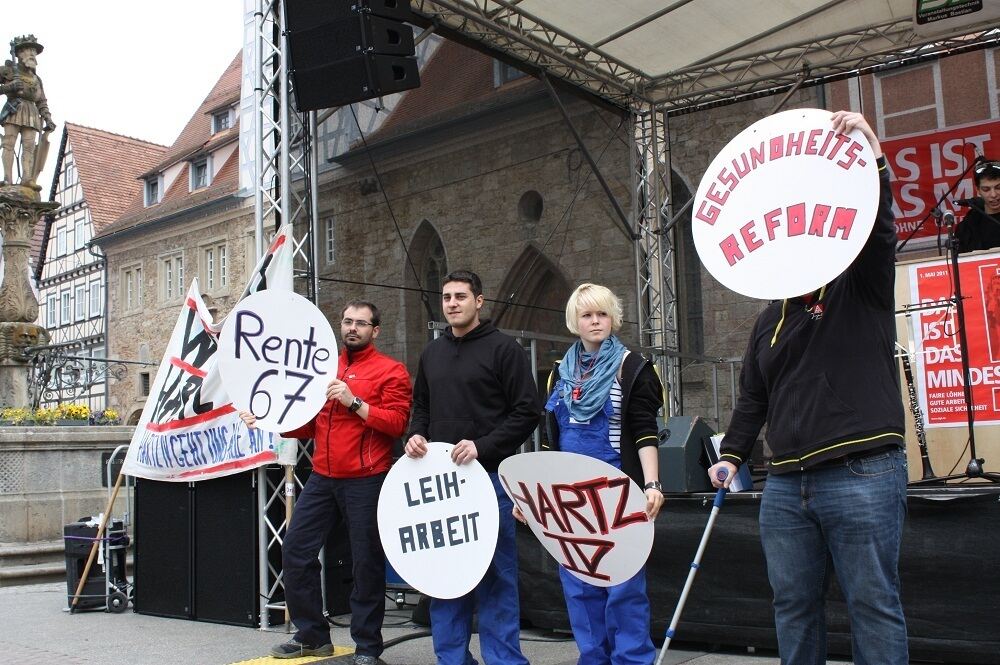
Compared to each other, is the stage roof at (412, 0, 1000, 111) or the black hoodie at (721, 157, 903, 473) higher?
the stage roof at (412, 0, 1000, 111)

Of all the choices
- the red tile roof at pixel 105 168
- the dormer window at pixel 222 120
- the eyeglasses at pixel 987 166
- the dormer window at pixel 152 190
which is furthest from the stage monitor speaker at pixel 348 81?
the red tile roof at pixel 105 168

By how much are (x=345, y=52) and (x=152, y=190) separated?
37.1 metres

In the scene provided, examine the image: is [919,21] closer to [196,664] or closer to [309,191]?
[309,191]

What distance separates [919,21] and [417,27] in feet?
14.0

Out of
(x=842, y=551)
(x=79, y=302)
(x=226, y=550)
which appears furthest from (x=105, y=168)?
(x=842, y=551)

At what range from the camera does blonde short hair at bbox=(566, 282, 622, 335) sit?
13.6 ft

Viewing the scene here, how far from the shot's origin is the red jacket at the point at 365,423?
16.4ft

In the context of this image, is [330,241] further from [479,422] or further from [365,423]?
[479,422]

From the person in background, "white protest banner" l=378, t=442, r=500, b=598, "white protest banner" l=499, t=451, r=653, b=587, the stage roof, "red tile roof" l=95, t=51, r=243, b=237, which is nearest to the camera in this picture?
"white protest banner" l=499, t=451, r=653, b=587

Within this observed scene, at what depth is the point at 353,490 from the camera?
5023 millimetres

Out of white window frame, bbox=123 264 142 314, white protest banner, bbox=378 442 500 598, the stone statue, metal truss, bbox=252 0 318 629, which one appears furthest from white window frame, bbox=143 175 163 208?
white protest banner, bbox=378 442 500 598

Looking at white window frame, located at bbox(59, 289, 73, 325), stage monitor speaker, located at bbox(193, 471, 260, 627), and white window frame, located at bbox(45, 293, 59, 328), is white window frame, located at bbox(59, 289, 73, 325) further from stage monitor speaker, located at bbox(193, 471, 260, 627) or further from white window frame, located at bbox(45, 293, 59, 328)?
stage monitor speaker, located at bbox(193, 471, 260, 627)

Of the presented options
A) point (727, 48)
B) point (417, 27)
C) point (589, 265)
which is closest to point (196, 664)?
point (417, 27)

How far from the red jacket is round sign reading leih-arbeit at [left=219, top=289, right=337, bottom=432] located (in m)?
0.14
